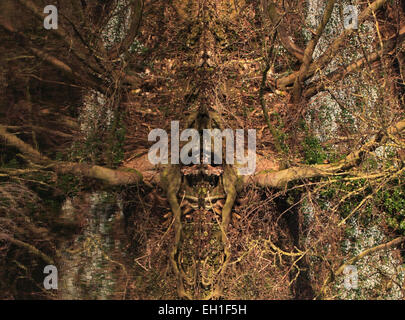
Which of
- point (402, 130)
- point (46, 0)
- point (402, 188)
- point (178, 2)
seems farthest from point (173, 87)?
point (402, 188)

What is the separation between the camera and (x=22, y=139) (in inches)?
263

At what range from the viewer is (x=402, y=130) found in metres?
6.16

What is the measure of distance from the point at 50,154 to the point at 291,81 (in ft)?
12.2

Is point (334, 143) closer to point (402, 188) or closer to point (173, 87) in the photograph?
point (402, 188)

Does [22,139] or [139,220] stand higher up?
[22,139]

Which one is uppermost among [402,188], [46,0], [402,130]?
[46,0]

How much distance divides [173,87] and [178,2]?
164cm

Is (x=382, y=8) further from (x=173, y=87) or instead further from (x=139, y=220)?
(x=139, y=220)

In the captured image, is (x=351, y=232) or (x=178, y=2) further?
(x=178, y=2)

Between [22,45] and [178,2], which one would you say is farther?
[178,2]
